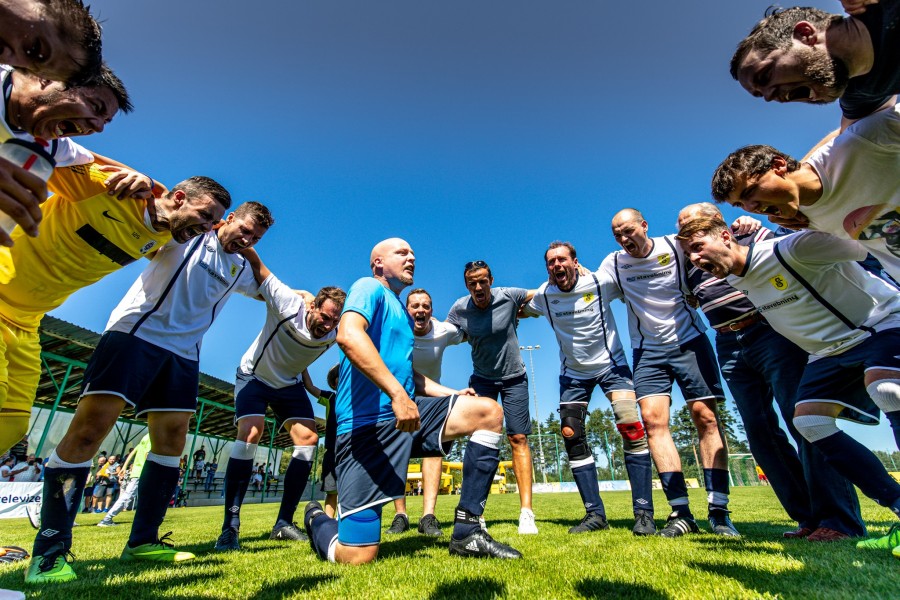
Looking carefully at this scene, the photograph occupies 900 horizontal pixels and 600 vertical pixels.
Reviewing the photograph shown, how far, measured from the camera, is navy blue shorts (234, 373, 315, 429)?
4.95 metres

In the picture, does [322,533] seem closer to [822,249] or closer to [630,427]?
[630,427]

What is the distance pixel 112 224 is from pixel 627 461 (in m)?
4.91

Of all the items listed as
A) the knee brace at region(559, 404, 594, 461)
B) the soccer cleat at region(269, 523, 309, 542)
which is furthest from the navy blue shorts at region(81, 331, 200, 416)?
the knee brace at region(559, 404, 594, 461)

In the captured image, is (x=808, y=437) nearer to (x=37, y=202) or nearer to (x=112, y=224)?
(x=37, y=202)

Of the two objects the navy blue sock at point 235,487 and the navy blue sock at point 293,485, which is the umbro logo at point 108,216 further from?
the navy blue sock at point 293,485

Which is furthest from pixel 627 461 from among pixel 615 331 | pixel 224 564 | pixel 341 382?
pixel 224 564

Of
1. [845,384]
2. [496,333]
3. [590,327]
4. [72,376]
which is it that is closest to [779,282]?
[845,384]

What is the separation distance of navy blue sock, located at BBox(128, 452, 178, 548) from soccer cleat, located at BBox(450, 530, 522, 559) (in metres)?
2.36

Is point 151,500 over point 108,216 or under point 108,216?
under

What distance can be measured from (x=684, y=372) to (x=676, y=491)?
3.61ft

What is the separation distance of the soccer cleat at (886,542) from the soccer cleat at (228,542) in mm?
4629

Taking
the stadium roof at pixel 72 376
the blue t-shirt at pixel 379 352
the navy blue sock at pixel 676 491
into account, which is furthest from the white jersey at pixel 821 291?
the stadium roof at pixel 72 376

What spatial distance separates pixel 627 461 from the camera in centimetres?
468

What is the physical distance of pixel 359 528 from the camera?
283cm
